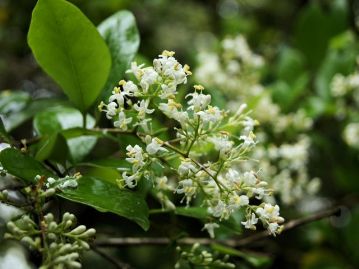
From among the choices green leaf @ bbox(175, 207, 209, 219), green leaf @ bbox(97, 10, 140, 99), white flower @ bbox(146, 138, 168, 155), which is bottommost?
white flower @ bbox(146, 138, 168, 155)

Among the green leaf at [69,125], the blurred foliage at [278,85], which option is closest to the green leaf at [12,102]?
the blurred foliage at [278,85]

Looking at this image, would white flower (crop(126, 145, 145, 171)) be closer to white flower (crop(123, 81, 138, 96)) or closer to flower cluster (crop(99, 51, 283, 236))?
flower cluster (crop(99, 51, 283, 236))

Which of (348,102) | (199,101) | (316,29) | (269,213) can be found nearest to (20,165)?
(199,101)

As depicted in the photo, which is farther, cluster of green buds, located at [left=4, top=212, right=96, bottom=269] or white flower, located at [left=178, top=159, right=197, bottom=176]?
white flower, located at [left=178, top=159, right=197, bottom=176]

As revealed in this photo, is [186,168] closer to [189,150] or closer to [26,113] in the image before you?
[189,150]

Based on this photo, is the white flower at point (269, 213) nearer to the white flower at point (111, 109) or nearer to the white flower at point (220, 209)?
the white flower at point (220, 209)

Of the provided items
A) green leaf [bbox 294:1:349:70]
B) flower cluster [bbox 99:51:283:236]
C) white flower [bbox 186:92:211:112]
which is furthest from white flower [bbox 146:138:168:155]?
green leaf [bbox 294:1:349:70]
